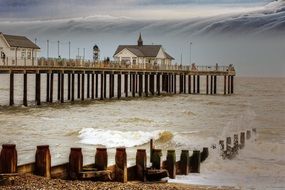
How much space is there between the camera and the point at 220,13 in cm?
1177

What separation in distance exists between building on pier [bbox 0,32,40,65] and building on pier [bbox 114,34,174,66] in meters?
10.7

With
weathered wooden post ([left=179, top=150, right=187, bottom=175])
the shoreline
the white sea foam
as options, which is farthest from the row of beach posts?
the white sea foam

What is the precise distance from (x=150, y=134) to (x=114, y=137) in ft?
3.01

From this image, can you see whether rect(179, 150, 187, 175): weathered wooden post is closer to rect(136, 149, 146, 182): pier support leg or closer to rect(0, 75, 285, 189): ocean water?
rect(0, 75, 285, 189): ocean water

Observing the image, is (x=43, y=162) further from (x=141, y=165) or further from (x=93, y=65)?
(x=93, y=65)

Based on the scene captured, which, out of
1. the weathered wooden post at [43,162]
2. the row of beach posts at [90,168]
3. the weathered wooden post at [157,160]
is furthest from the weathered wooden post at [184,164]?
the weathered wooden post at [43,162]

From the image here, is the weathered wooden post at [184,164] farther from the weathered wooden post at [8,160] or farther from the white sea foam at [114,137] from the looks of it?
the white sea foam at [114,137]

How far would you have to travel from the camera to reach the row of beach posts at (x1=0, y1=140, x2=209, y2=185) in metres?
5.94

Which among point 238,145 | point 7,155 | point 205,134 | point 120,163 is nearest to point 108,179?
point 120,163

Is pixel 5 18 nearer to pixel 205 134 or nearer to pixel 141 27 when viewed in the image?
pixel 141 27

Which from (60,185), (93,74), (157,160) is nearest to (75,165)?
(60,185)

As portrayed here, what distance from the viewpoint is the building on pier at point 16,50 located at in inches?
751

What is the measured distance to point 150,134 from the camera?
12.4 m

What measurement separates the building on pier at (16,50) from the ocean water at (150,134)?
1.57 m
